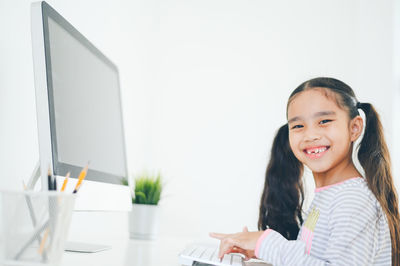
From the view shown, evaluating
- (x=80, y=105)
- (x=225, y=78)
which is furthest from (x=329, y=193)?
(x=225, y=78)

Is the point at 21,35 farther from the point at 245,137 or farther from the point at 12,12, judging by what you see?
the point at 245,137

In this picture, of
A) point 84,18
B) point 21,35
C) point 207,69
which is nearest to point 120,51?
point 84,18

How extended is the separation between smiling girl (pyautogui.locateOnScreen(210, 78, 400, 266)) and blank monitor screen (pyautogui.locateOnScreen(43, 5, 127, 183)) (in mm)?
363

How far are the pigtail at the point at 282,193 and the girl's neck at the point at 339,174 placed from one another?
19cm

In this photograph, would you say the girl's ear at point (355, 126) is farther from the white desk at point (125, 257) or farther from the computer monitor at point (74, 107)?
the computer monitor at point (74, 107)

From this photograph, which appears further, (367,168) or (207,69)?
(207,69)

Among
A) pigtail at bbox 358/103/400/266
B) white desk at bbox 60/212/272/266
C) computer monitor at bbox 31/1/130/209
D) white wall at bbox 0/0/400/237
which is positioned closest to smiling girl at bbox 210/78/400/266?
pigtail at bbox 358/103/400/266

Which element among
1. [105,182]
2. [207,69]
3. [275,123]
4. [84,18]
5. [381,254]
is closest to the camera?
[381,254]

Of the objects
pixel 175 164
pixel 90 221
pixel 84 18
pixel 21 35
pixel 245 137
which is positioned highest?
Answer: pixel 84 18

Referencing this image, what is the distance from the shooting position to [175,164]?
211 centimetres

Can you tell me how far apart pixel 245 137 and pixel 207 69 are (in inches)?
16.3

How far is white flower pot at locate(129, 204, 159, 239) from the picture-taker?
137cm

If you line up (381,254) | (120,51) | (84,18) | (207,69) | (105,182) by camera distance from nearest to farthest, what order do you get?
1. (381,254)
2. (105,182)
3. (84,18)
4. (120,51)
5. (207,69)

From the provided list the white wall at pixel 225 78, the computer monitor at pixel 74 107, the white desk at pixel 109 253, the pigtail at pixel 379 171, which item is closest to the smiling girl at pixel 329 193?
the pigtail at pixel 379 171
